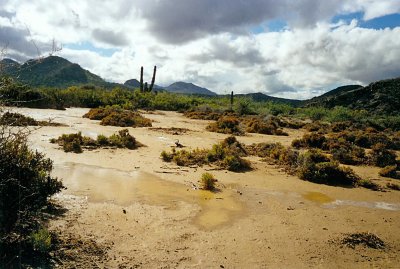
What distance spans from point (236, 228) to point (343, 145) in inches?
373

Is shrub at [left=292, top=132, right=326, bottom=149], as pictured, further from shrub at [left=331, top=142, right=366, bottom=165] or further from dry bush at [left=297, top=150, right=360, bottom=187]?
dry bush at [left=297, top=150, right=360, bottom=187]

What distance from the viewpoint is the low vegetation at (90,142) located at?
1136cm

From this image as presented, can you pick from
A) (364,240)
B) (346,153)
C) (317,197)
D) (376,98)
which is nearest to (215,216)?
(364,240)

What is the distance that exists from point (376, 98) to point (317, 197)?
3310cm

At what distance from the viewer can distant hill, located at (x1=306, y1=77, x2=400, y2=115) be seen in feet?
115

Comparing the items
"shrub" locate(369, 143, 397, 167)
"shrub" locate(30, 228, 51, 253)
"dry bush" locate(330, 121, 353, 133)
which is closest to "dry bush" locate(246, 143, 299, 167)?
"shrub" locate(369, 143, 397, 167)

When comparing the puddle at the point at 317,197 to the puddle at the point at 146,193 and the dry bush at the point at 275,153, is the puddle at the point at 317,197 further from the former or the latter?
the dry bush at the point at 275,153

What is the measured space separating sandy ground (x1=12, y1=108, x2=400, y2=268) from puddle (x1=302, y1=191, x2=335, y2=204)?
0.03 meters

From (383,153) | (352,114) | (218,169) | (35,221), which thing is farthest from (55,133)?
(352,114)

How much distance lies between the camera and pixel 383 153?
41.7 feet

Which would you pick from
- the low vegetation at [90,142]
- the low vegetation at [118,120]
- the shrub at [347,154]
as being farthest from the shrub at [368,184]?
the low vegetation at [118,120]

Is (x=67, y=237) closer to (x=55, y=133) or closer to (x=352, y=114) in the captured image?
(x=55, y=133)

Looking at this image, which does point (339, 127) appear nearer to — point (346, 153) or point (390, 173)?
point (346, 153)

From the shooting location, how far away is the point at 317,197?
877 cm
